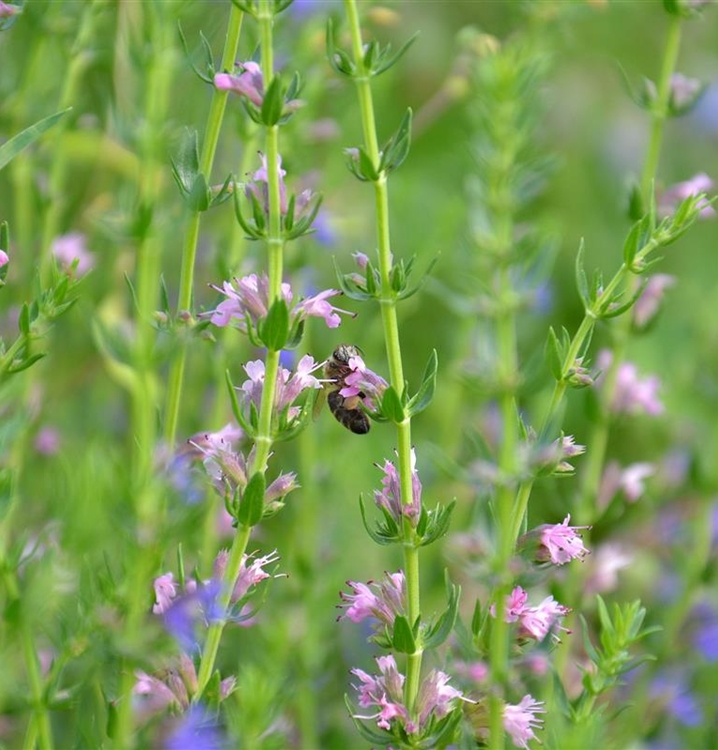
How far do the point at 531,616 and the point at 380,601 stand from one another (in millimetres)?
179

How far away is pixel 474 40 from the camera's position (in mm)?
2246

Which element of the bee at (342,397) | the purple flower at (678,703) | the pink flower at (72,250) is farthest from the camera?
the pink flower at (72,250)

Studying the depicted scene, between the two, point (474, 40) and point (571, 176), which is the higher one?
point (474, 40)

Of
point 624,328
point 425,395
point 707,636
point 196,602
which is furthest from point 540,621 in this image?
point 707,636

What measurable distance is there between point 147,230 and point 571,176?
124 inches

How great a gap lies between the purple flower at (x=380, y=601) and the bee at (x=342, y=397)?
0.21 metres

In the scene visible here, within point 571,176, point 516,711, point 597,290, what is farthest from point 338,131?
point 571,176

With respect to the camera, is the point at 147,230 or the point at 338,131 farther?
the point at 338,131

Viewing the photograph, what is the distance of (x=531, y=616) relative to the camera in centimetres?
141

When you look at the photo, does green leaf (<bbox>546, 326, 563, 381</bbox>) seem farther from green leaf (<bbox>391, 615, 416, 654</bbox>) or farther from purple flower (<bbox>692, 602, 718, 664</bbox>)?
purple flower (<bbox>692, 602, 718, 664</bbox>)

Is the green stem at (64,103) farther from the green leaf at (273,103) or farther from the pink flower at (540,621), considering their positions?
the pink flower at (540,621)

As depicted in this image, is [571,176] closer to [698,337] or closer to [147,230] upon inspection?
[698,337]

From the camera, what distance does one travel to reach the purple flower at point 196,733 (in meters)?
1.30

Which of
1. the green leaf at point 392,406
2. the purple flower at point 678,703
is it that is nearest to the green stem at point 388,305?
the green leaf at point 392,406
